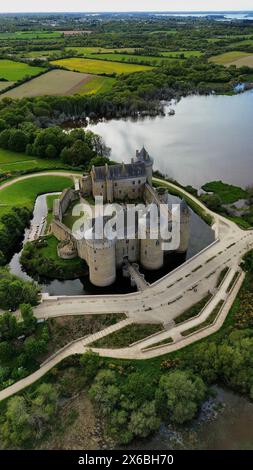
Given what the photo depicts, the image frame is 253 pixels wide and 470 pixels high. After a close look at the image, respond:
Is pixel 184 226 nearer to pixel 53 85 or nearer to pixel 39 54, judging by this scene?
pixel 53 85

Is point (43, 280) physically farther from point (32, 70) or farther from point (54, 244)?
point (32, 70)

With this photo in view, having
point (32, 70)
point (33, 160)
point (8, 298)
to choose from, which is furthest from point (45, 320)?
point (32, 70)

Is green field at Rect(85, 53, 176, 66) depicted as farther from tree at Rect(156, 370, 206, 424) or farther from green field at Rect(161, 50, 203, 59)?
tree at Rect(156, 370, 206, 424)

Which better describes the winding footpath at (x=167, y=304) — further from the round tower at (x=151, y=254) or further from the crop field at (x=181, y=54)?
the crop field at (x=181, y=54)

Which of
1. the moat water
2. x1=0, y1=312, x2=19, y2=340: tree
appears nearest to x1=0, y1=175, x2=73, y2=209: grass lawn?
the moat water

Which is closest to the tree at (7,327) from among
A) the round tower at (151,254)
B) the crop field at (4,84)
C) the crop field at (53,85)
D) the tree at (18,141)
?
the round tower at (151,254)
